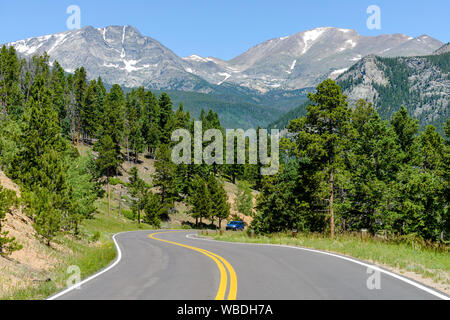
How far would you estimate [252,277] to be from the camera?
10.1 m

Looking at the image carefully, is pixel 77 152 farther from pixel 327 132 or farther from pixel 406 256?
pixel 406 256

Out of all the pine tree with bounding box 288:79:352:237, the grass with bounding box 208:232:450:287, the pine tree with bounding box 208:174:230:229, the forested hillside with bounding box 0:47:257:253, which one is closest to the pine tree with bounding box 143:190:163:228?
the forested hillside with bounding box 0:47:257:253

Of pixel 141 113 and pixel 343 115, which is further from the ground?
pixel 141 113

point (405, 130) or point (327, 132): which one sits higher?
point (405, 130)

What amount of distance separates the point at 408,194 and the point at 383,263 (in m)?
19.9

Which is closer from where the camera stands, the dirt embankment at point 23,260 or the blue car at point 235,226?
the dirt embankment at point 23,260

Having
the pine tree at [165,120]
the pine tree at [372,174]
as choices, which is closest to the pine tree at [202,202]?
the pine tree at [165,120]

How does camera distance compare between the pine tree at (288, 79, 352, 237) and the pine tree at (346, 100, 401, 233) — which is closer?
the pine tree at (288, 79, 352, 237)

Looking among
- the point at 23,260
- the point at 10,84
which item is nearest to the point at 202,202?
the point at 10,84

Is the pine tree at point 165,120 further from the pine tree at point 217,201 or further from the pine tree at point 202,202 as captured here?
the pine tree at point 202,202

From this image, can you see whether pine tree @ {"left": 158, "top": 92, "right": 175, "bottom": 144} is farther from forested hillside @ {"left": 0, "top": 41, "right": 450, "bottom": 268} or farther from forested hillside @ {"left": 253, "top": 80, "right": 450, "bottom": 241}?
forested hillside @ {"left": 253, "top": 80, "right": 450, "bottom": 241}

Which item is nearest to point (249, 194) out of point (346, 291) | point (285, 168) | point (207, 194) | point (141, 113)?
point (207, 194)

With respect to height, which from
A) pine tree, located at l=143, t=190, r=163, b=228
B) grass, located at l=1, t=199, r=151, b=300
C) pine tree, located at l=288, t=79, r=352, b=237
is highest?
pine tree, located at l=288, t=79, r=352, b=237
